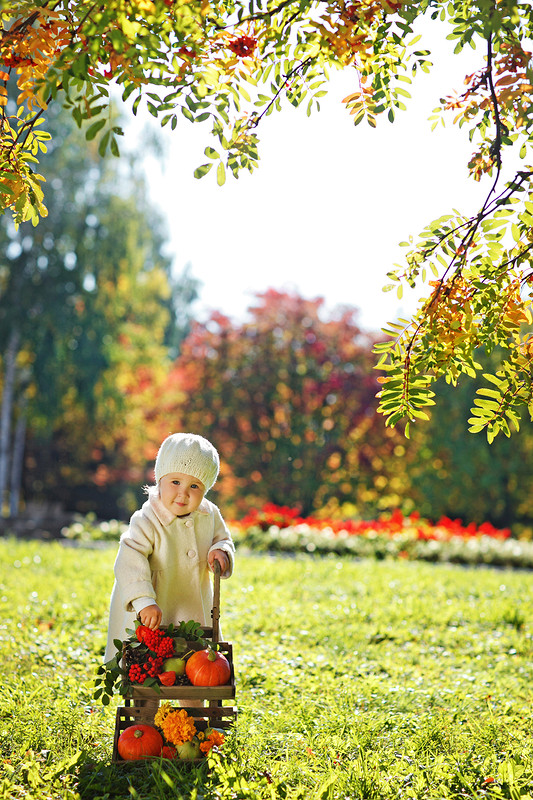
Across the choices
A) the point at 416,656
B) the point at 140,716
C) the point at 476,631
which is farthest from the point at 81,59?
the point at 476,631

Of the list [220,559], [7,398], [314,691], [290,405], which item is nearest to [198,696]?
[220,559]

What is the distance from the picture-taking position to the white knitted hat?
10.8 feet

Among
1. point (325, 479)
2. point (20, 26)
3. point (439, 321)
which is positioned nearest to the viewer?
point (20, 26)

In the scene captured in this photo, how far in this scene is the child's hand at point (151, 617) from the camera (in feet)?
10.3

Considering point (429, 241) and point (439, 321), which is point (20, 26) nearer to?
point (429, 241)

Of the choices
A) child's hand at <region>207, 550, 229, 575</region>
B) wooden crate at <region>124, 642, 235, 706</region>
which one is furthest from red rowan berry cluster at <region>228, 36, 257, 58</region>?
wooden crate at <region>124, 642, 235, 706</region>

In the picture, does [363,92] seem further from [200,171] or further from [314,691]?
[314,691]

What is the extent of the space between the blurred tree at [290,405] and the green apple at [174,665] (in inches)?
488

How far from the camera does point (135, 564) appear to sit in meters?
3.24

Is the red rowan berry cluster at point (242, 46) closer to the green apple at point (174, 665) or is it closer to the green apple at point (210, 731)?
the green apple at point (174, 665)

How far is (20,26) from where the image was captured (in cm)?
285

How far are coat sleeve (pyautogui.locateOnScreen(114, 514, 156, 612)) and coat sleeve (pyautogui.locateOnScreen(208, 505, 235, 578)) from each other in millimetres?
288

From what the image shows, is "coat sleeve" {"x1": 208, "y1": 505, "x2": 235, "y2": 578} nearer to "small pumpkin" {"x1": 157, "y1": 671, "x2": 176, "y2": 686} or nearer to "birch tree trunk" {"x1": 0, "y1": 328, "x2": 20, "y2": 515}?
"small pumpkin" {"x1": 157, "y1": 671, "x2": 176, "y2": 686}

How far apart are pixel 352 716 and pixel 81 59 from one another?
3.14 m
